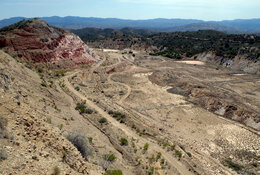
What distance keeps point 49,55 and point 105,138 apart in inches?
987

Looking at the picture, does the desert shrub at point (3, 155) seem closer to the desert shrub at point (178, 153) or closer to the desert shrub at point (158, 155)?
the desert shrub at point (158, 155)

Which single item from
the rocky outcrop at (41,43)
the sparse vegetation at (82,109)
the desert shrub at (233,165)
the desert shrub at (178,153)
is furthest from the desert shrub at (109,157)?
the rocky outcrop at (41,43)

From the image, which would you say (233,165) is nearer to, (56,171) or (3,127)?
(56,171)

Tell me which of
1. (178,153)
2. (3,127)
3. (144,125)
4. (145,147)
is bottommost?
(144,125)

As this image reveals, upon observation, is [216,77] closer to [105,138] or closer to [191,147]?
[191,147]

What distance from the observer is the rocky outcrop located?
104 feet

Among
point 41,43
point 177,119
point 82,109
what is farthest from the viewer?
point 41,43

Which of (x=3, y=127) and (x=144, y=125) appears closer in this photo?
(x=3, y=127)

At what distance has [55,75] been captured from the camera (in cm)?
3077

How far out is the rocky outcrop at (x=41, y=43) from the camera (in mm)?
31562

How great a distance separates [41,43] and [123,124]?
2464 cm

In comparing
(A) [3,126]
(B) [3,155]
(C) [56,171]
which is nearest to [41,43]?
(A) [3,126]

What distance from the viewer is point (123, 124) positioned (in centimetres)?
1762

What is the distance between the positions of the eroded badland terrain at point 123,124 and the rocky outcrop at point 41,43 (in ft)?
1.38
